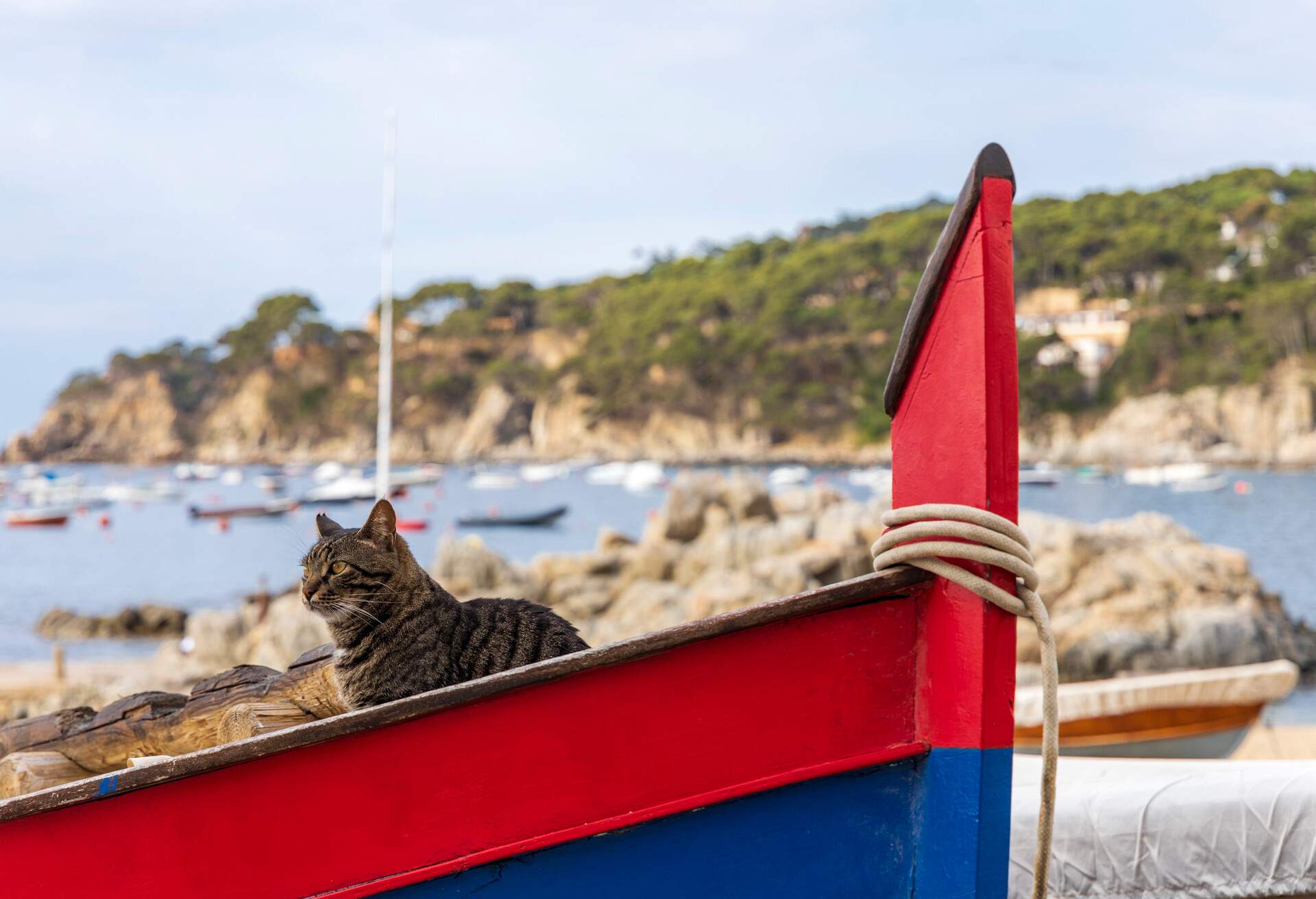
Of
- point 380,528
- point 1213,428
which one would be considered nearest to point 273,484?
point 1213,428

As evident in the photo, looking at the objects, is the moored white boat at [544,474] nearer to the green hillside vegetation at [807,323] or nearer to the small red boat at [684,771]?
the green hillside vegetation at [807,323]

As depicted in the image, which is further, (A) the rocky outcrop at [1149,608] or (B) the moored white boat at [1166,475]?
(B) the moored white boat at [1166,475]

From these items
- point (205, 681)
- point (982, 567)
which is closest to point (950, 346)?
point (982, 567)

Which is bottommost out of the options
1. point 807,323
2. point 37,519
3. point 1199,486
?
point 37,519

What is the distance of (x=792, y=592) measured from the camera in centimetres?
1435

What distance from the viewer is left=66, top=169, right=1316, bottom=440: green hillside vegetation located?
6128 centimetres

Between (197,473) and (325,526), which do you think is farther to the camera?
(197,473)

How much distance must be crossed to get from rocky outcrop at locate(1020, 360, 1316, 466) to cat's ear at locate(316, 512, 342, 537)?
5928 centimetres

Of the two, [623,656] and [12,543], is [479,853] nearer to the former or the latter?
[623,656]

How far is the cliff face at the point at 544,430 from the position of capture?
188ft

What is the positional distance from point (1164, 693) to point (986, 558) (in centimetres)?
594

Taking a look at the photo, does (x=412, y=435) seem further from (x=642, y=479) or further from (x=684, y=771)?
(x=684, y=771)

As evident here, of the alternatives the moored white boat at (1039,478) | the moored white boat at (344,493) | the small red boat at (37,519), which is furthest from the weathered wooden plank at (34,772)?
the moored white boat at (1039,478)

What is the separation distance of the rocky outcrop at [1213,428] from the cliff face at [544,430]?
0.22ft
